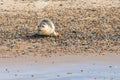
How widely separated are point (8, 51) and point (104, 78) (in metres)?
3.62

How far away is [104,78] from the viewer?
12266 mm

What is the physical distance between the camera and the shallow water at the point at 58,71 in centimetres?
1244

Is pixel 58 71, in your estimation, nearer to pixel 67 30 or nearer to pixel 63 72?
pixel 63 72

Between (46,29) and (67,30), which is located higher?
(46,29)

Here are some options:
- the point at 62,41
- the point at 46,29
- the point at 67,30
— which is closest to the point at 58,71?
the point at 62,41

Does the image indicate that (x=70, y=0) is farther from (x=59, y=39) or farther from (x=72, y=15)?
(x=59, y=39)

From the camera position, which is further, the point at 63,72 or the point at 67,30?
the point at 67,30

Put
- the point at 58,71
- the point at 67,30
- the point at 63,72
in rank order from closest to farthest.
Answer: the point at 63,72 → the point at 58,71 → the point at 67,30

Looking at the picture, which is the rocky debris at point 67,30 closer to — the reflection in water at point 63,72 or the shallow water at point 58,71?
the shallow water at point 58,71

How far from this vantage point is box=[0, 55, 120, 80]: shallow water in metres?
12.4

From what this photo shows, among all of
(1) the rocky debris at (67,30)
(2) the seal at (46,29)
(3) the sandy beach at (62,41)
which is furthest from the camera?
(2) the seal at (46,29)

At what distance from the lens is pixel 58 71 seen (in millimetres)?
13062

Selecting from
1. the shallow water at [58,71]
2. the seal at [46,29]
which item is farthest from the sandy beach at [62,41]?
the seal at [46,29]

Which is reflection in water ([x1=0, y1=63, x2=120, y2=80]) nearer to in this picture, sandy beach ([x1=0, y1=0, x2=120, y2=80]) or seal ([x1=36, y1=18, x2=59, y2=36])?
sandy beach ([x1=0, y1=0, x2=120, y2=80])
